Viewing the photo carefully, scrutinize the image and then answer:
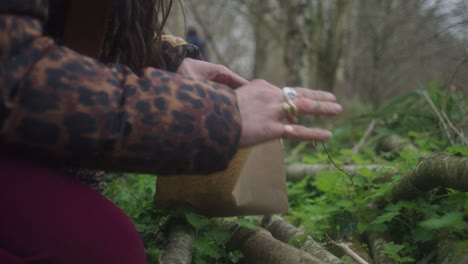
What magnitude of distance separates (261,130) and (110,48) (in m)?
0.66

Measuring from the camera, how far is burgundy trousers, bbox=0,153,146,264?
121cm

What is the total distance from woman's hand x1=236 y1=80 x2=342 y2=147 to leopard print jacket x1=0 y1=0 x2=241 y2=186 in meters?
0.04

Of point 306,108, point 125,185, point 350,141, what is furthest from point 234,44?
point 306,108

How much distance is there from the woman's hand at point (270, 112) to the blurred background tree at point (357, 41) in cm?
85

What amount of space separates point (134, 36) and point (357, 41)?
14433 millimetres

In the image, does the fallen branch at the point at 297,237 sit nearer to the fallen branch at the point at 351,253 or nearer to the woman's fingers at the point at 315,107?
the fallen branch at the point at 351,253

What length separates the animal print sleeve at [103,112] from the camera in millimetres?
1045

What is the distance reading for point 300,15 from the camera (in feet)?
22.1

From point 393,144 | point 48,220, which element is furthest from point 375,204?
point 393,144

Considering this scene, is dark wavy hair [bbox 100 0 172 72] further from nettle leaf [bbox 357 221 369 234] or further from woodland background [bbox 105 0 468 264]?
nettle leaf [bbox 357 221 369 234]

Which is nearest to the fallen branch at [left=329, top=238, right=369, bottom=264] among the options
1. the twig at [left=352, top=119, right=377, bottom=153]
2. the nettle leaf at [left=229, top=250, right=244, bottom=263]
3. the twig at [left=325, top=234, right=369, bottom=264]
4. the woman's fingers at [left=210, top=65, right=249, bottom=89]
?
the twig at [left=325, top=234, right=369, bottom=264]

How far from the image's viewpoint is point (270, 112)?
4.14ft

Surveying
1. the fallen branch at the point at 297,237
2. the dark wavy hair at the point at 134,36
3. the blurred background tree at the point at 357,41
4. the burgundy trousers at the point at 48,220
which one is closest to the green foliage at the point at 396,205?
the fallen branch at the point at 297,237

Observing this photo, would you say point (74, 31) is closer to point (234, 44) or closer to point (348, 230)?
point (348, 230)
